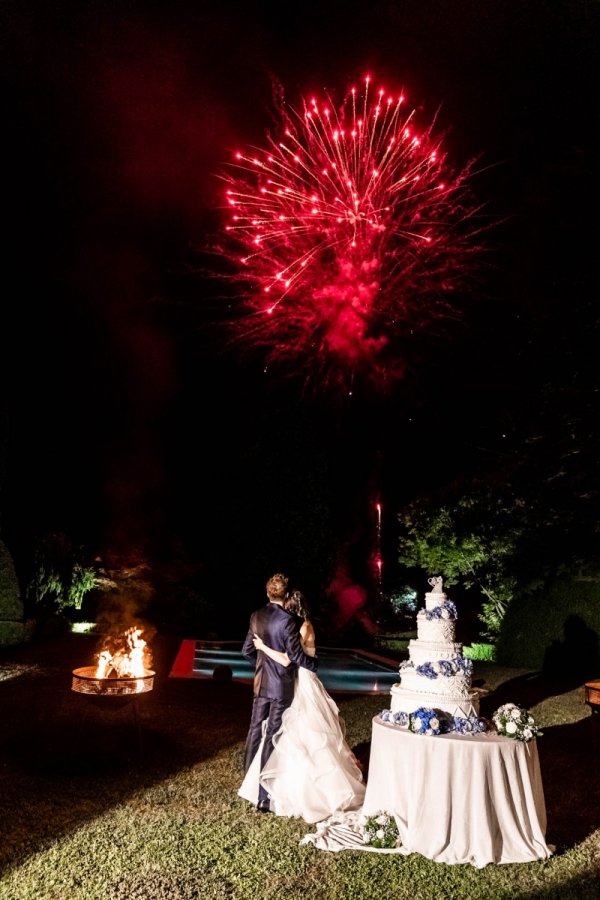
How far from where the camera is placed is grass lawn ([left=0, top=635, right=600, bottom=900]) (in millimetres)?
5215

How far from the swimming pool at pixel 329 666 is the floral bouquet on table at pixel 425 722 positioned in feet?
27.1

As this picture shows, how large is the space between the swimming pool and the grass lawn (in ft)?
13.0

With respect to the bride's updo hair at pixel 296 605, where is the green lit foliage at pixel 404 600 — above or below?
above

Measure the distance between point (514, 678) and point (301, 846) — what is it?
10247mm

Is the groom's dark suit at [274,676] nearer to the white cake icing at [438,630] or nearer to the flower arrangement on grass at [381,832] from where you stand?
the white cake icing at [438,630]

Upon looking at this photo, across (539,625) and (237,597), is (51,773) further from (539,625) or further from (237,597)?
(237,597)

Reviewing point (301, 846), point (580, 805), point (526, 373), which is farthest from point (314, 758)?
point (526, 373)

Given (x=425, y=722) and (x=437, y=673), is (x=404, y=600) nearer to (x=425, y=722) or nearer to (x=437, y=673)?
(x=437, y=673)

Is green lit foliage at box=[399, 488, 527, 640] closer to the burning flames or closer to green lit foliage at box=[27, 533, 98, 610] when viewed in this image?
green lit foliage at box=[27, 533, 98, 610]

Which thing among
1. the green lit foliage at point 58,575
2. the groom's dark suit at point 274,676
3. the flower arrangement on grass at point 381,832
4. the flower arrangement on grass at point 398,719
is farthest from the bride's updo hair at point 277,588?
the green lit foliage at point 58,575

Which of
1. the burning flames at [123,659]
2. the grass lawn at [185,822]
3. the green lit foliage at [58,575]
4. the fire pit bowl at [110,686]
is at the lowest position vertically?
the grass lawn at [185,822]

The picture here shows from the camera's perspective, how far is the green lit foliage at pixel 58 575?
22172 mm

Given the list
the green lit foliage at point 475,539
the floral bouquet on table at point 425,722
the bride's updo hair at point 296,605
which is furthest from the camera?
the green lit foliage at point 475,539

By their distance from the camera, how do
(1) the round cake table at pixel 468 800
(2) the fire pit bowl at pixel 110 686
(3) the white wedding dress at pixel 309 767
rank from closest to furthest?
(1) the round cake table at pixel 468 800 → (3) the white wedding dress at pixel 309 767 → (2) the fire pit bowl at pixel 110 686
